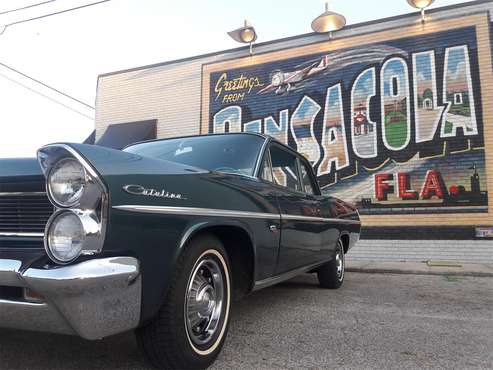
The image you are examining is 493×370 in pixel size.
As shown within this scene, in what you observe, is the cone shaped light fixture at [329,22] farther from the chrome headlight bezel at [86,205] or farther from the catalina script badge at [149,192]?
the chrome headlight bezel at [86,205]

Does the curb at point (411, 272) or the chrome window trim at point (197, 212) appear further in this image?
the curb at point (411, 272)

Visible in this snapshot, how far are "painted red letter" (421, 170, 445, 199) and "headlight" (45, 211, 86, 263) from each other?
8.28m

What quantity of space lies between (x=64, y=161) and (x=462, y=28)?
9.35 metres

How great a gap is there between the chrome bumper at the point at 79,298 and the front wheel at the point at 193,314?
0.24 metres

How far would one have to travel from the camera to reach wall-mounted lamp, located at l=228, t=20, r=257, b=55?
35.7ft

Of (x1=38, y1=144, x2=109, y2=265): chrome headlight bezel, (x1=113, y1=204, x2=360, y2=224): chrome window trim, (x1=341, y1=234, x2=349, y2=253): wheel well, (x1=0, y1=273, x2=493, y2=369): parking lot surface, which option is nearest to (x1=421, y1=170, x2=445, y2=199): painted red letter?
(x1=341, y1=234, x2=349, y2=253): wheel well

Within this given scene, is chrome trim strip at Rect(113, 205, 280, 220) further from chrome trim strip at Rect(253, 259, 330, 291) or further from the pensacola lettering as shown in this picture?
the pensacola lettering

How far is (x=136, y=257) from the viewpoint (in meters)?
2.04

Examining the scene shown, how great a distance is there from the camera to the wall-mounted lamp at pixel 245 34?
1088cm

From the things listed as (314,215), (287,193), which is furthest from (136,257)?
(314,215)

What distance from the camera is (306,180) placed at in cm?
486

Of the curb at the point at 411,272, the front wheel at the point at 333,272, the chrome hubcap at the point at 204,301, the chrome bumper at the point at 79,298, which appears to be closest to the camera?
the chrome bumper at the point at 79,298

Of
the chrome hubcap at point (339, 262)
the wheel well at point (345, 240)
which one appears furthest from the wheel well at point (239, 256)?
the wheel well at point (345, 240)

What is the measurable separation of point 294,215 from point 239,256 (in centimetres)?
89
